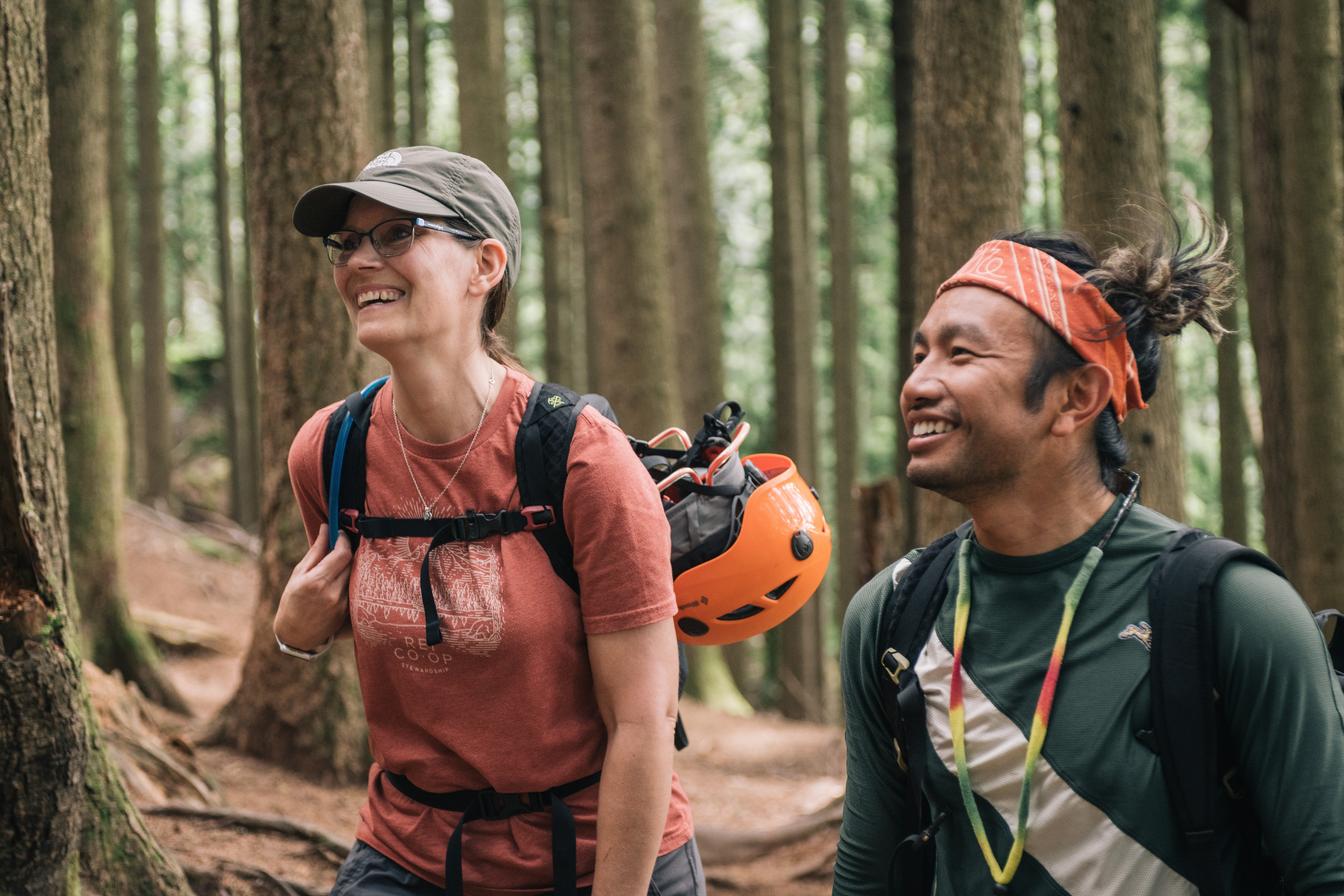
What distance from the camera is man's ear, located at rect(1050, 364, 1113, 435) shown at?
1.94 m

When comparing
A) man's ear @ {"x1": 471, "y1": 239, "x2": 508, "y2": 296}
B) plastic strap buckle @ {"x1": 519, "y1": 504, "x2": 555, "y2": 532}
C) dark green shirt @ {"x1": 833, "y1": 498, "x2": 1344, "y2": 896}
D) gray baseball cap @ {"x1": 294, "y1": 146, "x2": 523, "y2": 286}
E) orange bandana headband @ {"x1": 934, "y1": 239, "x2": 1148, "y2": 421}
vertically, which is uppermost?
gray baseball cap @ {"x1": 294, "y1": 146, "x2": 523, "y2": 286}

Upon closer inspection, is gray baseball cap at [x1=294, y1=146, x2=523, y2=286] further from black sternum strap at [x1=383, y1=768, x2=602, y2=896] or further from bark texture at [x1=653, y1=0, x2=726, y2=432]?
bark texture at [x1=653, y1=0, x2=726, y2=432]

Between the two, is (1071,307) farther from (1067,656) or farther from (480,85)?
(480,85)

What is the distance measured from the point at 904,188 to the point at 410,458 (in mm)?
7857

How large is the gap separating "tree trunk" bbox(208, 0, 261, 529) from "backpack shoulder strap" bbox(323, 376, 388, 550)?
1489 cm

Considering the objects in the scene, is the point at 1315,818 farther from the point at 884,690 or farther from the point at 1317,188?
the point at 1317,188

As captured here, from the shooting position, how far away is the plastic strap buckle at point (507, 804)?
220cm

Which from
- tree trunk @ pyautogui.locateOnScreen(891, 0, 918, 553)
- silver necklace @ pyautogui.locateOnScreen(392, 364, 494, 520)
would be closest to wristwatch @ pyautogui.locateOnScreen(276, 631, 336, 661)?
silver necklace @ pyautogui.locateOnScreen(392, 364, 494, 520)

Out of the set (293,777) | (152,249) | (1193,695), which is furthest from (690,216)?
(1193,695)

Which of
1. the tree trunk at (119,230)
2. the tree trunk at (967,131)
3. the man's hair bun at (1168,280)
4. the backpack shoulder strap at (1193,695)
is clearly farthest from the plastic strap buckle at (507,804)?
the tree trunk at (119,230)

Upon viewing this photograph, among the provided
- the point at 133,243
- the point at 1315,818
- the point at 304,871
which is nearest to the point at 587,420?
the point at 1315,818

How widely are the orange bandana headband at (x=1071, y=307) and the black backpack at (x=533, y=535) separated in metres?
0.81

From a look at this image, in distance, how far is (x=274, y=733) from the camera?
19.4 ft

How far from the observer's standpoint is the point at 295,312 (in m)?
5.59
